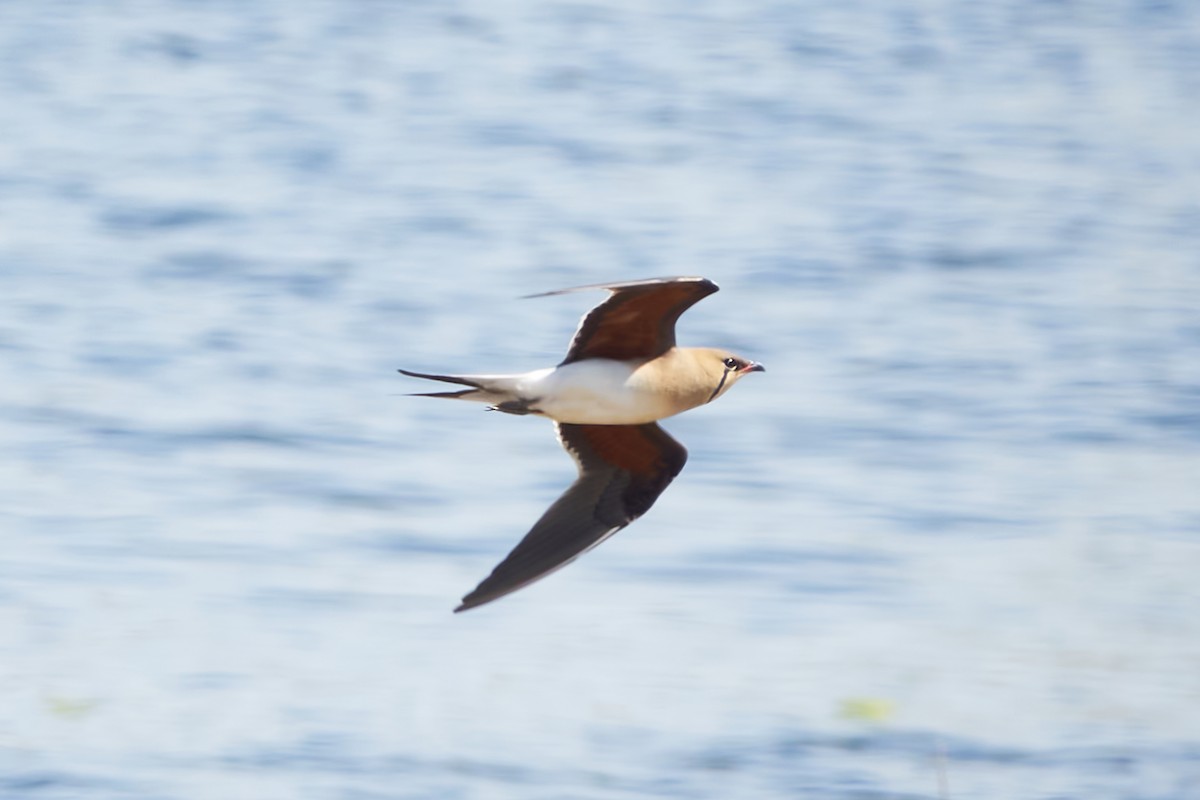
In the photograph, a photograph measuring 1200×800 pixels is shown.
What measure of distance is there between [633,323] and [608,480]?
59cm

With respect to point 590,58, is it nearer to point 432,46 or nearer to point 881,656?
point 432,46

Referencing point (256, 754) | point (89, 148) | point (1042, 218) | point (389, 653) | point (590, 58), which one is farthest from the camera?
point (590, 58)

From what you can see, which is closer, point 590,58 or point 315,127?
point 315,127

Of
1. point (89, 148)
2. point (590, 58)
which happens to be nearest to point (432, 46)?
point (590, 58)

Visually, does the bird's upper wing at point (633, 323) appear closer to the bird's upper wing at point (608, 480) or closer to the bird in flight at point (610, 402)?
the bird in flight at point (610, 402)

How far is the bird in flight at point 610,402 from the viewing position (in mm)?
5539

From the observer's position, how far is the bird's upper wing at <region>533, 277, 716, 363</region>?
553 centimetres

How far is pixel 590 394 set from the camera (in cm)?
561

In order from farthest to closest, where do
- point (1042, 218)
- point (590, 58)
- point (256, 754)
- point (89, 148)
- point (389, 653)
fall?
1. point (590, 58)
2. point (89, 148)
3. point (1042, 218)
4. point (389, 653)
5. point (256, 754)

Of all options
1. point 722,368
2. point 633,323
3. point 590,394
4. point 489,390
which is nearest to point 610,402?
point 590,394

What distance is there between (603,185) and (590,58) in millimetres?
2747

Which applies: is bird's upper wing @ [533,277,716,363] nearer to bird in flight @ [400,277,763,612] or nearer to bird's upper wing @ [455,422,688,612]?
bird in flight @ [400,277,763,612]

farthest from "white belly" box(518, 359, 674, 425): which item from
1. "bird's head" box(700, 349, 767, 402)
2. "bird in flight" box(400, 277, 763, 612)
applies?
"bird's head" box(700, 349, 767, 402)

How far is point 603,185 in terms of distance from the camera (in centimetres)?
1236
